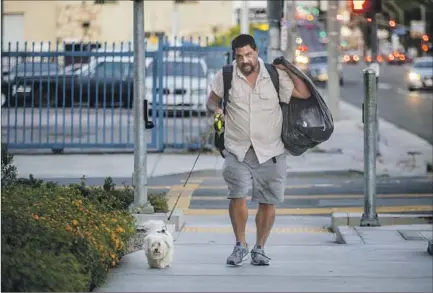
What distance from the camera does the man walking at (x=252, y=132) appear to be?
881 centimetres

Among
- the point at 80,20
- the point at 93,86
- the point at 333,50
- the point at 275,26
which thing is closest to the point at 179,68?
the point at 93,86

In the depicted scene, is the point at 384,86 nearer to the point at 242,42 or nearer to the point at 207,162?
the point at 207,162

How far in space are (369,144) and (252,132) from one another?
338 centimetres

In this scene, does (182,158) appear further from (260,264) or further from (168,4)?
(168,4)

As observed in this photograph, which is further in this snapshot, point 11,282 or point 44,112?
point 44,112

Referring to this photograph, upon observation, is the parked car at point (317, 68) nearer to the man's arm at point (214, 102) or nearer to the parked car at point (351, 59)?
the parked car at point (351, 59)

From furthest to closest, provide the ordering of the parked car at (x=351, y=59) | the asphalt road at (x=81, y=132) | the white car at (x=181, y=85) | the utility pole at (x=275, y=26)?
the parked car at (x=351, y=59)
the white car at (x=181, y=85)
the asphalt road at (x=81, y=132)
the utility pole at (x=275, y=26)

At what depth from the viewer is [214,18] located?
54719 mm

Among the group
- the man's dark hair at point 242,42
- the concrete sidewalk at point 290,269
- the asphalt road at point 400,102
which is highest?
the man's dark hair at point 242,42

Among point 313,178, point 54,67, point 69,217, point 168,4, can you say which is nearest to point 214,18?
point 168,4

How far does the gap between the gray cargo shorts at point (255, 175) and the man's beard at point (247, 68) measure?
0.60 metres

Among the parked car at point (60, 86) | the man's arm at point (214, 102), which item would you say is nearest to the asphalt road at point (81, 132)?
the parked car at point (60, 86)

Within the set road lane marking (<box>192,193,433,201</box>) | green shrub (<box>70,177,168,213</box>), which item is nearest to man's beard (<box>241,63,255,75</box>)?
green shrub (<box>70,177,168,213</box>)

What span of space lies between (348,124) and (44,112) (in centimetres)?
1099
